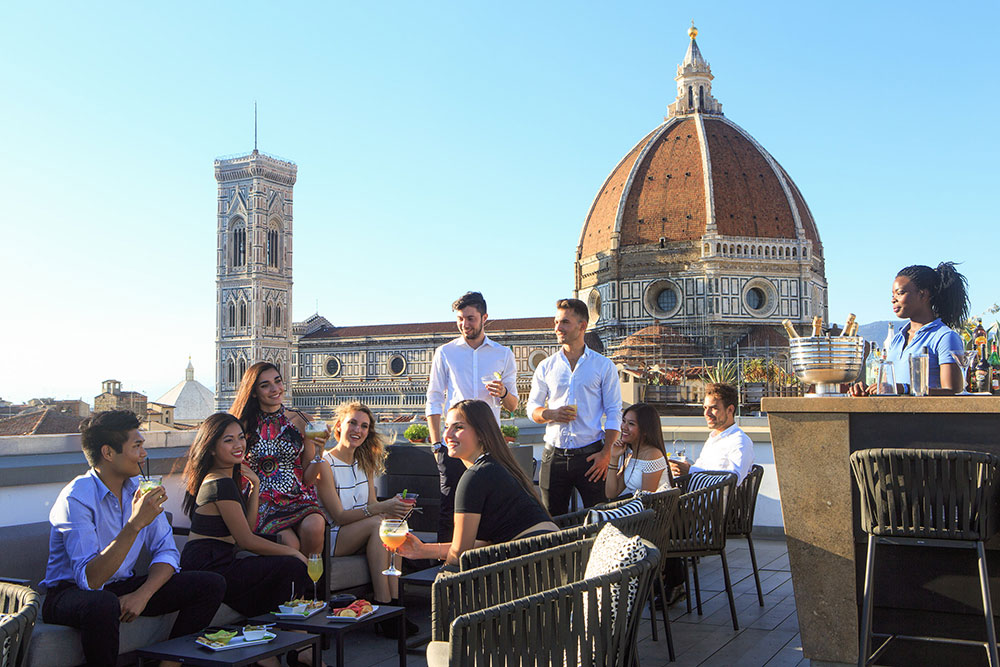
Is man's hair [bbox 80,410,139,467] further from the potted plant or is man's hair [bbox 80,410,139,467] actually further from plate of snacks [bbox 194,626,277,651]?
the potted plant

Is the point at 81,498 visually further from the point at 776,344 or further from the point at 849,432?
the point at 776,344

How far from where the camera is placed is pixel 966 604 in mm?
2994

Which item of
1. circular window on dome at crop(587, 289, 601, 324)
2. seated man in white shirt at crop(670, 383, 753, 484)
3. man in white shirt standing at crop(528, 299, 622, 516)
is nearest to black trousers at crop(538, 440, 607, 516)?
man in white shirt standing at crop(528, 299, 622, 516)

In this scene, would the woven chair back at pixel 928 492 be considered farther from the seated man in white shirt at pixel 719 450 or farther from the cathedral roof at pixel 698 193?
the cathedral roof at pixel 698 193

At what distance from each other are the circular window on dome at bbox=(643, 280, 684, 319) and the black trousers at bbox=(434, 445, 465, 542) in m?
49.0

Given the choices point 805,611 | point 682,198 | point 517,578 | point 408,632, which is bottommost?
point 408,632

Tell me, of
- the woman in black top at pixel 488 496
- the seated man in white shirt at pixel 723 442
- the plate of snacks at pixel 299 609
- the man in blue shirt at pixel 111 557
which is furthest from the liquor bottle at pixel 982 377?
the man in blue shirt at pixel 111 557

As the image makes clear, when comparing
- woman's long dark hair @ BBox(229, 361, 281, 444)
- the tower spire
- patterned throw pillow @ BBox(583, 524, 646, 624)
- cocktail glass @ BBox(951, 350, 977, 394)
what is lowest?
patterned throw pillow @ BBox(583, 524, 646, 624)

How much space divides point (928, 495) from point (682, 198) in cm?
5269

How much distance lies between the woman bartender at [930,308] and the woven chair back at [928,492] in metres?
0.75

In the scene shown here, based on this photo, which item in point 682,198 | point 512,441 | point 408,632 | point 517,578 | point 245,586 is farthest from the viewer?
point 682,198

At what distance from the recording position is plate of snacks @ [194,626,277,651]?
8.78ft

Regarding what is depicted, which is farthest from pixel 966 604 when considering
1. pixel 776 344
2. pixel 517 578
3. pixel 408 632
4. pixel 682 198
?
pixel 682 198

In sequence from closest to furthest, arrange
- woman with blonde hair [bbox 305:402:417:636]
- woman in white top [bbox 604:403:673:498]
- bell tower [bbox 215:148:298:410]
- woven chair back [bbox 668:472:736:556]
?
woven chair back [bbox 668:472:736:556]
woman with blonde hair [bbox 305:402:417:636]
woman in white top [bbox 604:403:673:498]
bell tower [bbox 215:148:298:410]
